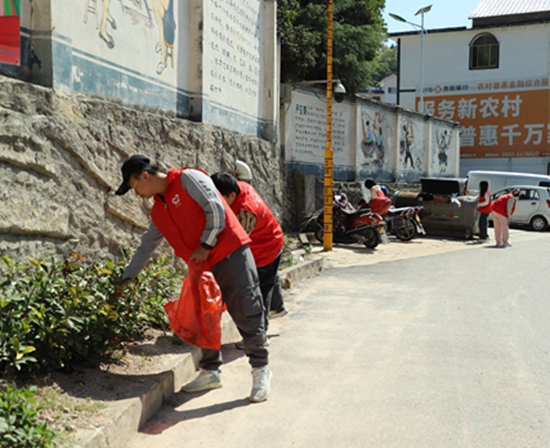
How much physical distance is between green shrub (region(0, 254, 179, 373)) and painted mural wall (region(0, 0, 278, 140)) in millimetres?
2025

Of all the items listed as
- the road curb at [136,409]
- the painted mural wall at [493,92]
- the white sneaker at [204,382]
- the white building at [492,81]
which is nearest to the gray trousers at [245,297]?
the white sneaker at [204,382]

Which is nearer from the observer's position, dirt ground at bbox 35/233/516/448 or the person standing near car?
dirt ground at bbox 35/233/516/448

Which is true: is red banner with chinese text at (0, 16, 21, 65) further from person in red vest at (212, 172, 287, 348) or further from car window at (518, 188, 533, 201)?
car window at (518, 188, 533, 201)

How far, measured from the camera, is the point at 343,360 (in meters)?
5.27

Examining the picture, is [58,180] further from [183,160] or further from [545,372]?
[545,372]

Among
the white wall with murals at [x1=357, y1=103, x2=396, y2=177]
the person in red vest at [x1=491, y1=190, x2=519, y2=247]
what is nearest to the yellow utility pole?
the person in red vest at [x1=491, y1=190, x2=519, y2=247]

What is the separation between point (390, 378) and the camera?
4.75 m

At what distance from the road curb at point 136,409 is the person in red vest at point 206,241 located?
0.59 feet

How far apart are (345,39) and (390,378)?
1552 cm

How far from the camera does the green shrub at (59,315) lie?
3.63m

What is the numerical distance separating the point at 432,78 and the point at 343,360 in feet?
105

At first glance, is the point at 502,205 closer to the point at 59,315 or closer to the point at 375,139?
the point at 375,139

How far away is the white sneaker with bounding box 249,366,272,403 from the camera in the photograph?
4.26 m

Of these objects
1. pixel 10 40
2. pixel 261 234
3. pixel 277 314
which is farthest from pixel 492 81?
pixel 10 40
